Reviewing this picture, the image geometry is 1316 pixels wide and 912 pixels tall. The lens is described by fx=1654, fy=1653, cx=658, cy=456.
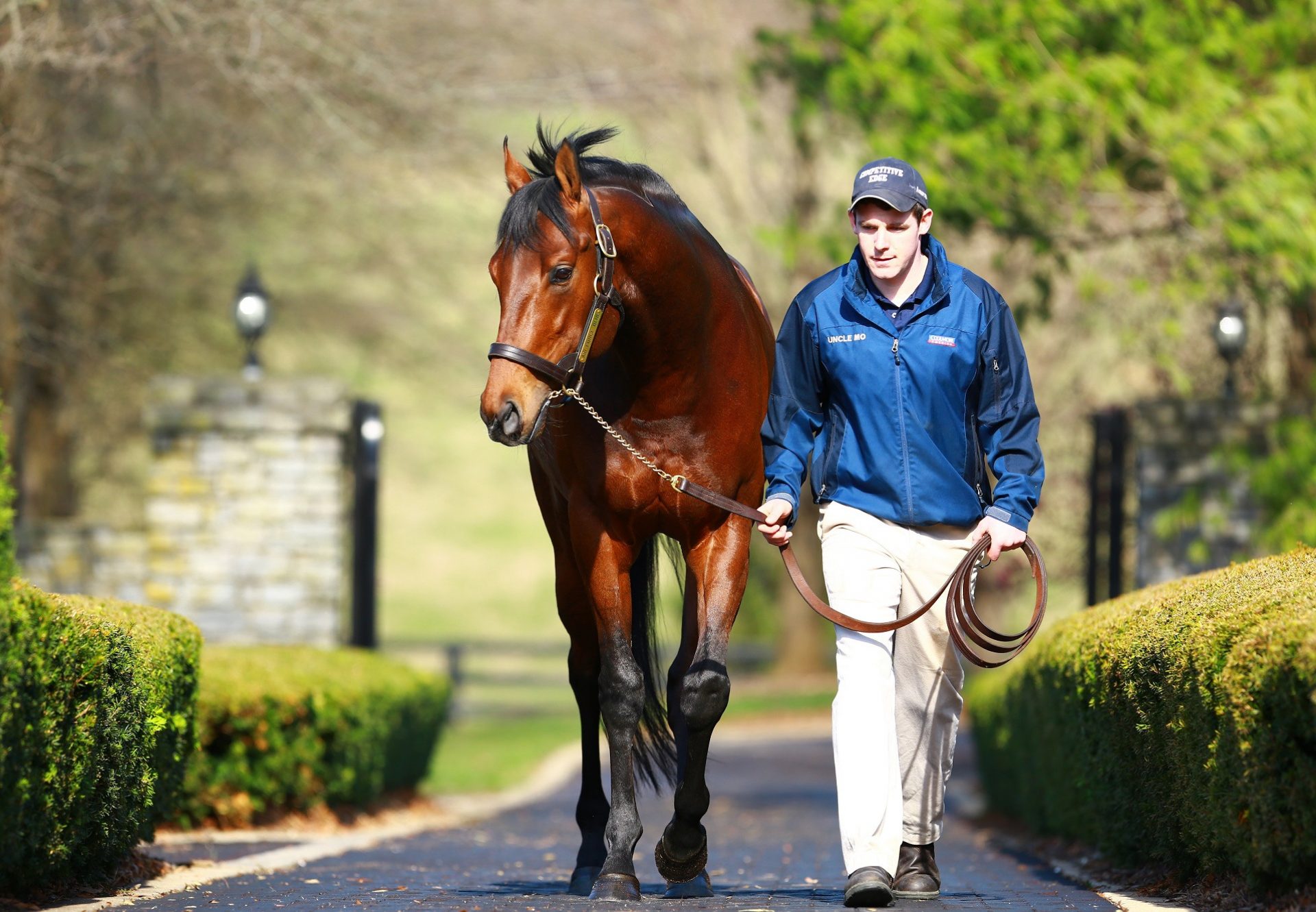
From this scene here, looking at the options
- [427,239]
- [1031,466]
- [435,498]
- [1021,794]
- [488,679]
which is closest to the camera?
[1031,466]

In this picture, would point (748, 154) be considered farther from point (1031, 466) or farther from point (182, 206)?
point (1031, 466)

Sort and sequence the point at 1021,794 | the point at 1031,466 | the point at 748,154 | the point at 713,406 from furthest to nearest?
1. the point at 748,154
2. the point at 1021,794
3. the point at 713,406
4. the point at 1031,466

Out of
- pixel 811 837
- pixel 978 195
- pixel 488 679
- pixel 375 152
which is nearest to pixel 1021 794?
pixel 811 837

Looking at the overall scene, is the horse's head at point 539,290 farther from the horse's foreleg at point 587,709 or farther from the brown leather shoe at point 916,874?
the brown leather shoe at point 916,874

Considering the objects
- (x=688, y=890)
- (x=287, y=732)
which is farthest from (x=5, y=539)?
(x=287, y=732)

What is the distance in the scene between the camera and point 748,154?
2292 centimetres

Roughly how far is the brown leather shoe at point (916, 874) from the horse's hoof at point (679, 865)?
614 millimetres

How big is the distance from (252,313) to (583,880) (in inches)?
287

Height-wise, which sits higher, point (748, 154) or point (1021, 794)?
point (748, 154)

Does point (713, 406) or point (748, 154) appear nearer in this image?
point (713, 406)

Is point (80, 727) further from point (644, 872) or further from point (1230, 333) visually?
point (1230, 333)

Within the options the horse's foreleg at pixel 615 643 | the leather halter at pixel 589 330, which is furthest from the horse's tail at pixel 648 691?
the leather halter at pixel 589 330

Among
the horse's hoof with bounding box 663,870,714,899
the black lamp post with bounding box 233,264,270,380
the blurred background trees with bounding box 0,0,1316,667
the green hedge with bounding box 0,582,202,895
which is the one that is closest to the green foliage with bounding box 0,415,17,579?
the green hedge with bounding box 0,582,202,895

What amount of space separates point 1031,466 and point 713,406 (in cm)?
104
